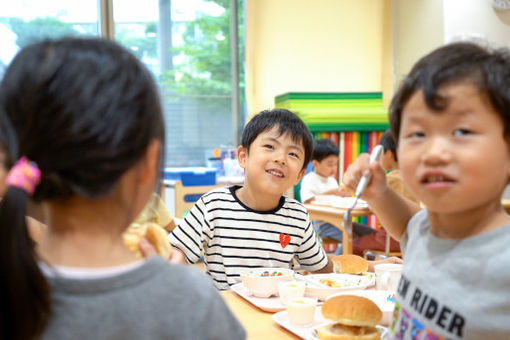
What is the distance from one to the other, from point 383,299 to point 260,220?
59 cm

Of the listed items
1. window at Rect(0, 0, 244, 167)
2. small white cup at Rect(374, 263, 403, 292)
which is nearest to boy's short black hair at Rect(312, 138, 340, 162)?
window at Rect(0, 0, 244, 167)

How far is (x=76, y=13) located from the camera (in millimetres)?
4672

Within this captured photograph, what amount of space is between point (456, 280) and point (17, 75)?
0.63m

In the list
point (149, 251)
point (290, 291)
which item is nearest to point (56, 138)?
point (149, 251)

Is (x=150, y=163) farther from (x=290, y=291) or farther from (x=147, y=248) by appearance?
(x=290, y=291)

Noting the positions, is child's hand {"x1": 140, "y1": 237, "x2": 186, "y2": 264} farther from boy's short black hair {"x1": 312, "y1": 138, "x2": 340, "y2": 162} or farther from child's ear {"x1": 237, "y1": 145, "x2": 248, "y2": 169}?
boy's short black hair {"x1": 312, "y1": 138, "x2": 340, "y2": 162}

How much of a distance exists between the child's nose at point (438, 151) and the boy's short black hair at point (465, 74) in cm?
4

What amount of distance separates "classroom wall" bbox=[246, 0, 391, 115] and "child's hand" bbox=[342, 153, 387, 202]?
3.88 m

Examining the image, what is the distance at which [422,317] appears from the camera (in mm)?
766

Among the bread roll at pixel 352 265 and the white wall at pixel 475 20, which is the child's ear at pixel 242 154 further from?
the white wall at pixel 475 20

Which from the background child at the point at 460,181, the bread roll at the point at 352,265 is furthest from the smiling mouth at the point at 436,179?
the bread roll at the point at 352,265

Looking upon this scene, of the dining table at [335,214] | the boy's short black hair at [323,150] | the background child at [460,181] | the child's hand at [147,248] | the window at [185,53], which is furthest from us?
the window at [185,53]

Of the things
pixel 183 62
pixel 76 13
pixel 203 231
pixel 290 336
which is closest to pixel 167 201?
pixel 183 62

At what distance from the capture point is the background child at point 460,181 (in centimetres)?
70
